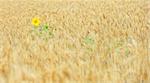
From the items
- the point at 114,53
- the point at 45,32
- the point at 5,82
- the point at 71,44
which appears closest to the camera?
the point at 5,82

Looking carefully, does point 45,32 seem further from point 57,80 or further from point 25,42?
point 57,80

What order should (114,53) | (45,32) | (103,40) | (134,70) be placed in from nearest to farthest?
1. (134,70)
2. (114,53)
3. (103,40)
4. (45,32)

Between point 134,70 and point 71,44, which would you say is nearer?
point 134,70

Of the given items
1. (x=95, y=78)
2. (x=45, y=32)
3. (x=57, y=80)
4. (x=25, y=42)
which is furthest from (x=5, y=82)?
(x=45, y=32)

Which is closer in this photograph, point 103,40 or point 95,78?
point 95,78

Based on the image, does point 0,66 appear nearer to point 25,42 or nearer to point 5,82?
point 5,82

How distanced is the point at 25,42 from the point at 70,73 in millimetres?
1375

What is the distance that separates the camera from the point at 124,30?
3.75m

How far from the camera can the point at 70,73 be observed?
1882mm

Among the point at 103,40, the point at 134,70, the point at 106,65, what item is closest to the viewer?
the point at 134,70

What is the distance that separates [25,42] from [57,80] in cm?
145

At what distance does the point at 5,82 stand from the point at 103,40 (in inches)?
57.1

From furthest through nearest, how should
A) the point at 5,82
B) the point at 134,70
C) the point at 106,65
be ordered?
1. the point at 106,65
2. the point at 134,70
3. the point at 5,82

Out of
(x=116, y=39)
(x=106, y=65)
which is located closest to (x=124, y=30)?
(x=116, y=39)
